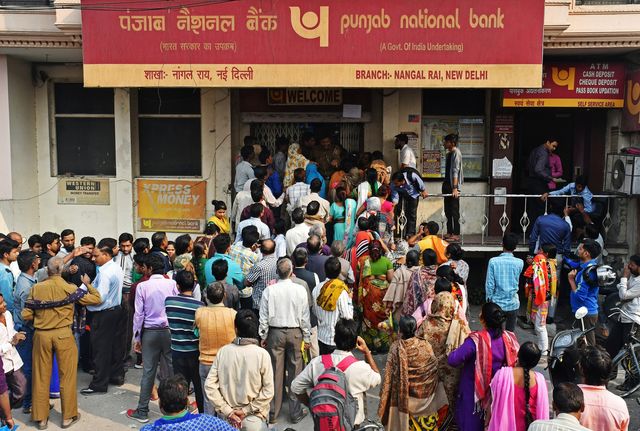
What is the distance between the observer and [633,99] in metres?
12.0

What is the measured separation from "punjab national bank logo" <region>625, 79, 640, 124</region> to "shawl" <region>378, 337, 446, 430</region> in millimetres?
7530

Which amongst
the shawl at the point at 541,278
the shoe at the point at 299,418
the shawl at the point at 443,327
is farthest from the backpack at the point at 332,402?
the shawl at the point at 541,278

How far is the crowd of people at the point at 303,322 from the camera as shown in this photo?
571 cm

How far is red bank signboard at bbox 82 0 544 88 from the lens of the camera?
430 inches

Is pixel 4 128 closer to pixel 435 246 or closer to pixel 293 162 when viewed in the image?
pixel 293 162

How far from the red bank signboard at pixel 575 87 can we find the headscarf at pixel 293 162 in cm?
349

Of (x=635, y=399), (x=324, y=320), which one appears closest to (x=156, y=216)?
(x=324, y=320)

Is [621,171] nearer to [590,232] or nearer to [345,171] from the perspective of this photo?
[590,232]

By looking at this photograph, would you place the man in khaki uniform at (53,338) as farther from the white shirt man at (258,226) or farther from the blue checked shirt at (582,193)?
the blue checked shirt at (582,193)

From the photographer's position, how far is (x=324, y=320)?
7836mm

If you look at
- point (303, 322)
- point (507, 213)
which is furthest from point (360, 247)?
point (507, 213)

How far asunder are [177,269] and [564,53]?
7.63 metres

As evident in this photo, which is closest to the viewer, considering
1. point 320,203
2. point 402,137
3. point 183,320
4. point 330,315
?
point 183,320

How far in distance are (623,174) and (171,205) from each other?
8.00 metres
